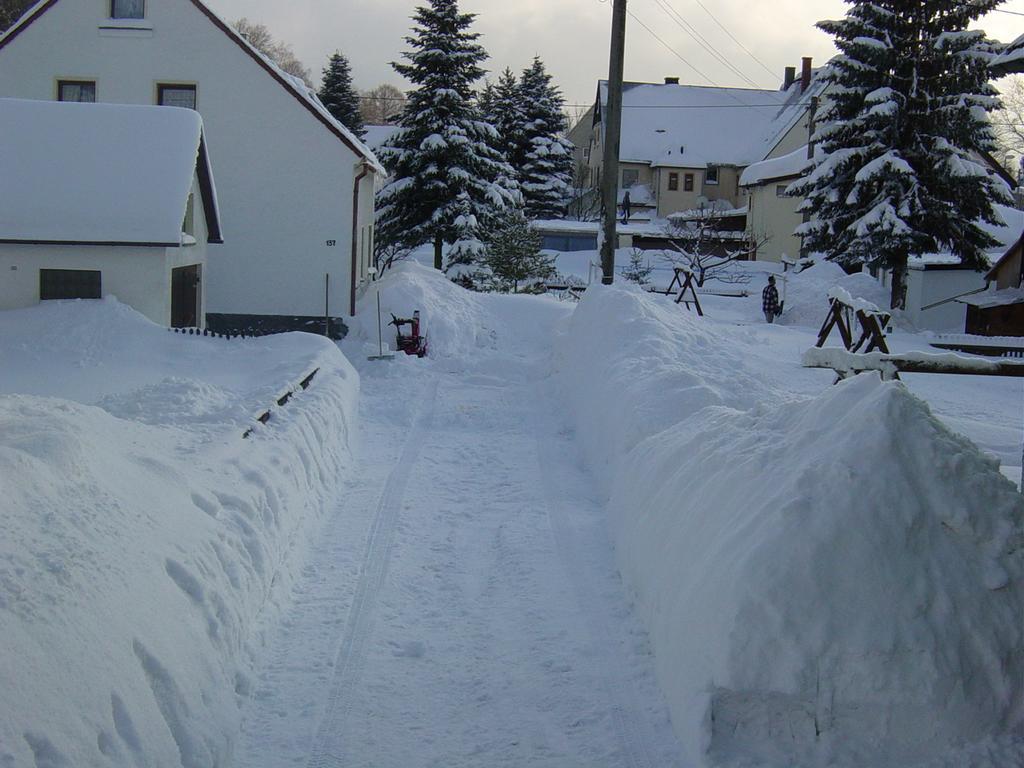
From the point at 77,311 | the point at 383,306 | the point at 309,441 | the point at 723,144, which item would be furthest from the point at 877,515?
the point at 723,144

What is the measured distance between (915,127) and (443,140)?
14303mm

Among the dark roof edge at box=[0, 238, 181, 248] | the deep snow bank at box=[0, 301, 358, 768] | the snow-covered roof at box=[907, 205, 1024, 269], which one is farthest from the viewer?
the snow-covered roof at box=[907, 205, 1024, 269]

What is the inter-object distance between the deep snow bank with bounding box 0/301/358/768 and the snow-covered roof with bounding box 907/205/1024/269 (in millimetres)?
22393

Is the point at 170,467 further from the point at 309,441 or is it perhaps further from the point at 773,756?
the point at 773,756

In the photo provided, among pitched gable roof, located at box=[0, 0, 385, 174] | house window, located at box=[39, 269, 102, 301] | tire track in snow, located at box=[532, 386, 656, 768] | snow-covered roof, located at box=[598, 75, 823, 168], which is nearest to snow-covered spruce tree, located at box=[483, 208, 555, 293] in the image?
pitched gable roof, located at box=[0, 0, 385, 174]

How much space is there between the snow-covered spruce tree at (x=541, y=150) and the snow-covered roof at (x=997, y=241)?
2387cm

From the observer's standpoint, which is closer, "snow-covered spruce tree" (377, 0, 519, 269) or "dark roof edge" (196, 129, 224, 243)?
"dark roof edge" (196, 129, 224, 243)

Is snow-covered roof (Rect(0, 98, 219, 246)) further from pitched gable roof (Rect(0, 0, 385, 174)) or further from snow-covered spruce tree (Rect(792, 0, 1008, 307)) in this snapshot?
snow-covered spruce tree (Rect(792, 0, 1008, 307))

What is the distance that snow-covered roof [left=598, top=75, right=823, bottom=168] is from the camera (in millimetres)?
61500

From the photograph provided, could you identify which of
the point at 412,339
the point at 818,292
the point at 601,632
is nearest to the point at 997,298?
the point at 818,292

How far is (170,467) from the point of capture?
23.7ft

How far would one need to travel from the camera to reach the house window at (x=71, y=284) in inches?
715

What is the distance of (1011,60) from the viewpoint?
24.2 feet

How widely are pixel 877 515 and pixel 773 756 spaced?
49.0 inches
